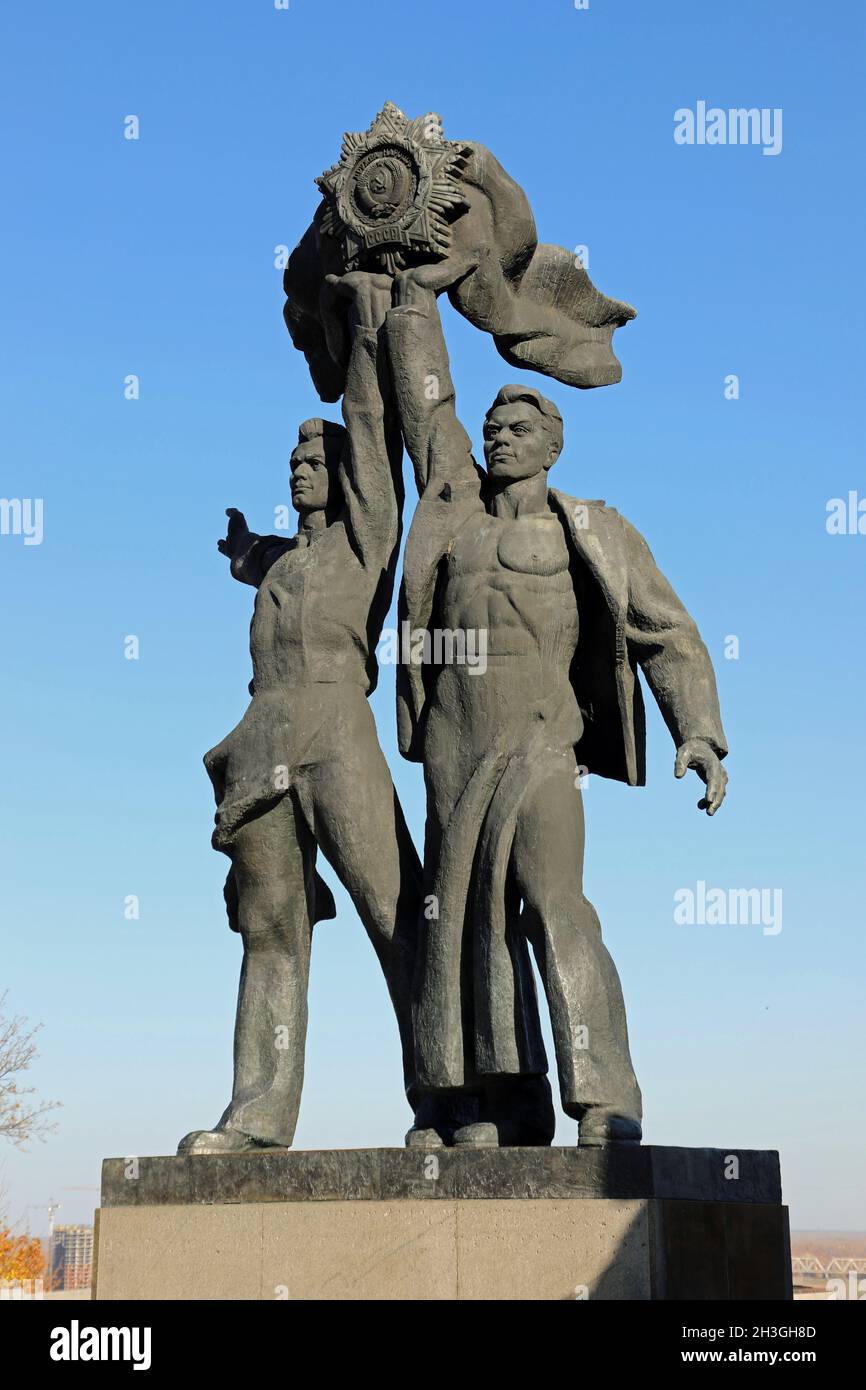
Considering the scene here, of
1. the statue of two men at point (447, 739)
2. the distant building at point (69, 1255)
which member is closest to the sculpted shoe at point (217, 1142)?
the statue of two men at point (447, 739)

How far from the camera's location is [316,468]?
31.1 feet

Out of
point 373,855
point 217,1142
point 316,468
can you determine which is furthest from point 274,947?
point 316,468

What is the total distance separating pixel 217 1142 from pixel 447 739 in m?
1.94

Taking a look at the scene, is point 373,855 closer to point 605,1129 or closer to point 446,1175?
point 446,1175

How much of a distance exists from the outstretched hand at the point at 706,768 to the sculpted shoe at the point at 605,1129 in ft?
4.55

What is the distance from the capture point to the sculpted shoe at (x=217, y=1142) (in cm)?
855

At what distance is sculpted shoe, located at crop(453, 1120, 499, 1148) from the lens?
26.3ft

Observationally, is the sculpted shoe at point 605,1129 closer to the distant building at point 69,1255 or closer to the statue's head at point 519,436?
the statue's head at point 519,436

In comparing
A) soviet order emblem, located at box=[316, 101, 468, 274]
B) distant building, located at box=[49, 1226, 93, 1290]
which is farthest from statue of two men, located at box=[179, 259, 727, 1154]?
distant building, located at box=[49, 1226, 93, 1290]

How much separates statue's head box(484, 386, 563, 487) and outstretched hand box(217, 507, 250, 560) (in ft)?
4.86
